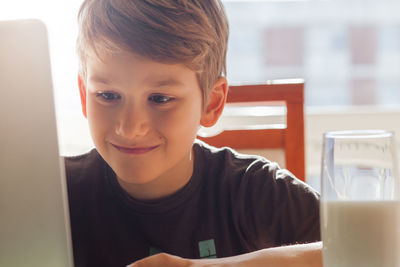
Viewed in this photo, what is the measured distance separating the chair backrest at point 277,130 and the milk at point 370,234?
1.69ft

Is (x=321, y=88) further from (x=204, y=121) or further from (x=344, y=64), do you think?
(x=204, y=121)

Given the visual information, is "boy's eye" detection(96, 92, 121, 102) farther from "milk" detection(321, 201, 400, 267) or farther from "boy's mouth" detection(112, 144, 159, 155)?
"milk" detection(321, 201, 400, 267)

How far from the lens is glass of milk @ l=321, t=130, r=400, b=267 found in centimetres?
39

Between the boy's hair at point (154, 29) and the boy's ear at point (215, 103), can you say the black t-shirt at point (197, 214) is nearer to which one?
the boy's ear at point (215, 103)

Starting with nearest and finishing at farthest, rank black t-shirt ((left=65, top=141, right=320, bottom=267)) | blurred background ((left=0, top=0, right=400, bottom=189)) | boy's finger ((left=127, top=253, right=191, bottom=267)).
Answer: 1. boy's finger ((left=127, top=253, right=191, bottom=267))
2. black t-shirt ((left=65, top=141, right=320, bottom=267))
3. blurred background ((left=0, top=0, right=400, bottom=189))

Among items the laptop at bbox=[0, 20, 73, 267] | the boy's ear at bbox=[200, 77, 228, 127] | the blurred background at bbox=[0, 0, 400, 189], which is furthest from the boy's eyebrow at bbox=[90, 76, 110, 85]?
the blurred background at bbox=[0, 0, 400, 189]

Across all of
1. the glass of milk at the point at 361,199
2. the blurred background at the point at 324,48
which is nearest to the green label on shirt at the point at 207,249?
the glass of milk at the point at 361,199

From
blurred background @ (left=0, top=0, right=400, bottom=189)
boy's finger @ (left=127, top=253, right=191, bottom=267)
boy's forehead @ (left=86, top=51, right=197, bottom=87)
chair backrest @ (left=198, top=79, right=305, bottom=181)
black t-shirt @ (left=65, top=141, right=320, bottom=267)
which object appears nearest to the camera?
boy's finger @ (left=127, top=253, right=191, bottom=267)

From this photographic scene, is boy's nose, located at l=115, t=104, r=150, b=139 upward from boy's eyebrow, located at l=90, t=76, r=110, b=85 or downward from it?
downward

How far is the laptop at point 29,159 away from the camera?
377mm

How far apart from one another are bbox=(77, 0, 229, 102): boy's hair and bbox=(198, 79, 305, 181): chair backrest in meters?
0.21

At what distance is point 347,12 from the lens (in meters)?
2.05

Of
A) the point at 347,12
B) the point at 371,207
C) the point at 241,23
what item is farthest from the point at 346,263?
the point at 347,12

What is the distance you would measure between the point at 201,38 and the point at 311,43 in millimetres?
1537
